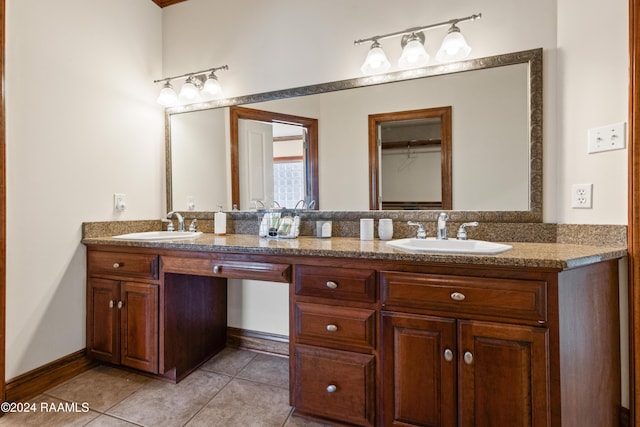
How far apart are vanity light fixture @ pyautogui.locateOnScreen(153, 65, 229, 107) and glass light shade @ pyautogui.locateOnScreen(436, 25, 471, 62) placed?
1.46 m

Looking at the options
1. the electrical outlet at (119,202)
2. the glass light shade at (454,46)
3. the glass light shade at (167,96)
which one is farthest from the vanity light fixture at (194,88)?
the glass light shade at (454,46)

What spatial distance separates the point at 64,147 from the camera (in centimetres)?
189

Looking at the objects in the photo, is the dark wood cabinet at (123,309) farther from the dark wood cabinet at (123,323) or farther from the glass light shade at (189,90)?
the glass light shade at (189,90)

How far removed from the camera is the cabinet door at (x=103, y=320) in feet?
6.27

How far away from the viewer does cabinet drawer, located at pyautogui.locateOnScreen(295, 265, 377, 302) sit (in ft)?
4.43

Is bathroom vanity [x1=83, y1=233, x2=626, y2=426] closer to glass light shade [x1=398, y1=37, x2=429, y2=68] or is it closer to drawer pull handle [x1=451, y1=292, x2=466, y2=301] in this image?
drawer pull handle [x1=451, y1=292, x2=466, y2=301]

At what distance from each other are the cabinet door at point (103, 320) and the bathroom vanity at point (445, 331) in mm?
605

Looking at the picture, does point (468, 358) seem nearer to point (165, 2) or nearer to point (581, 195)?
point (581, 195)

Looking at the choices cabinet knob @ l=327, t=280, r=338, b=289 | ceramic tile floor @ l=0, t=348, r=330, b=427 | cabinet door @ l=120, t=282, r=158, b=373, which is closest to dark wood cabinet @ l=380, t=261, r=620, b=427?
cabinet knob @ l=327, t=280, r=338, b=289

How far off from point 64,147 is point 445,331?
7.46 feet

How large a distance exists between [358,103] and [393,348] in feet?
4.60

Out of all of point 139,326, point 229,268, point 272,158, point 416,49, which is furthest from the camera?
point 272,158

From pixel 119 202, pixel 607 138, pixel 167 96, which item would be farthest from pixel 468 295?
pixel 167 96

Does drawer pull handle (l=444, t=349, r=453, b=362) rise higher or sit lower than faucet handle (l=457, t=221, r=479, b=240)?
lower
